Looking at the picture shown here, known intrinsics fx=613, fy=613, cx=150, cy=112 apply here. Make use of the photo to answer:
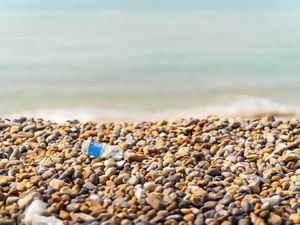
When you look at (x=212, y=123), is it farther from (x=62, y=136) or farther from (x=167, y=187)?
(x=167, y=187)

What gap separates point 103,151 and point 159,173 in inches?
22.6

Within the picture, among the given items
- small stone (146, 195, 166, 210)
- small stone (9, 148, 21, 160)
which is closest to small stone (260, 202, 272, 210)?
small stone (146, 195, 166, 210)

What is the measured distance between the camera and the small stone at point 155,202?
292cm

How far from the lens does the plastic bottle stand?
12.4 ft

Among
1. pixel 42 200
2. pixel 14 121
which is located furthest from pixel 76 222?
pixel 14 121

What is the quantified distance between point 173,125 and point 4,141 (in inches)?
50.4

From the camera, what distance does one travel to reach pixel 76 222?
282 cm

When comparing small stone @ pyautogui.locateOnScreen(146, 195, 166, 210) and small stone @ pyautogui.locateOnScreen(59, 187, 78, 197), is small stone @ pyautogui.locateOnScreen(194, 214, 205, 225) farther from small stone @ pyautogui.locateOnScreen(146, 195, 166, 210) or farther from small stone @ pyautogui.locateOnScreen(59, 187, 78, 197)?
small stone @ pyautogui.locateOnScreen(59, 187, 78, 197)

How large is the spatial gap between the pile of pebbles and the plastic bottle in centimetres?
4

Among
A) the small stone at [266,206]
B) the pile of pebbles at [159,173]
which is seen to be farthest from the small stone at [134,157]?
the small stone at [266,206]

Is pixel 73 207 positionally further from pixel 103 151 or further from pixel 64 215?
pixel 103 151

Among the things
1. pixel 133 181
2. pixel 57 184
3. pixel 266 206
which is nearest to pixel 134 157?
pixel 133 181

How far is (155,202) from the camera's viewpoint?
9.66 ft

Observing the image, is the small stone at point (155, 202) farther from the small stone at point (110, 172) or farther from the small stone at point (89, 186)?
the small stone at point (110, 172)
